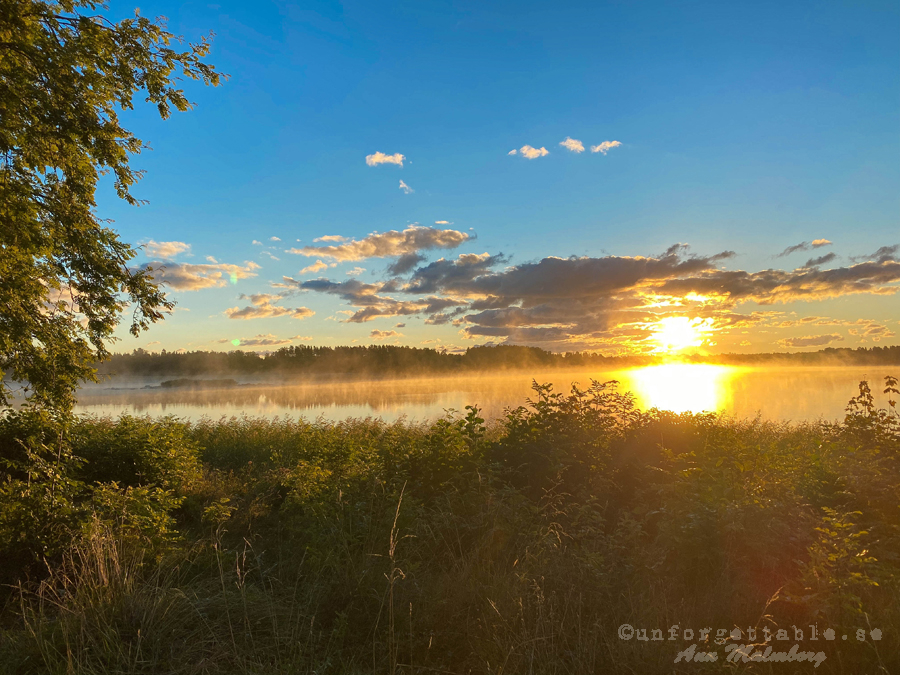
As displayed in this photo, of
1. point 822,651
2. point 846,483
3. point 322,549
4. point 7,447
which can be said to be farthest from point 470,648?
point 7,447

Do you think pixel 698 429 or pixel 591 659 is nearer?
pixel 591 659

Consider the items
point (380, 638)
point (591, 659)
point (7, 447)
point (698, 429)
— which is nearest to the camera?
point (591, 659)

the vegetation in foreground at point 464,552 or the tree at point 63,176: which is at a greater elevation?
the tree at point 63,176

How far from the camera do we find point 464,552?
5.93m

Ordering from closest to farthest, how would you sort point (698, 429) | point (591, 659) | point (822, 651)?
point (591, 659) → point (822, 651) → point (698, 429)

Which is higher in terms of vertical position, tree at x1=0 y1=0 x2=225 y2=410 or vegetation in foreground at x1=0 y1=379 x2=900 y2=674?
tree at x1=0 y1=0 x2=225 y2=410

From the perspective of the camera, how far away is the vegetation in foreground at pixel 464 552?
3.99 m

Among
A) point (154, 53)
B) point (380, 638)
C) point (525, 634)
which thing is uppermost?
point (154, 53)

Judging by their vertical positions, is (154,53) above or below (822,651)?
above

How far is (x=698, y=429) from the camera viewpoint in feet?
30.6

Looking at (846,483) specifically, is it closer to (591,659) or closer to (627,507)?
(627,507)

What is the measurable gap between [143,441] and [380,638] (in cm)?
656

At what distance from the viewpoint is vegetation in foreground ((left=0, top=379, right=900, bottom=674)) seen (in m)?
3.99

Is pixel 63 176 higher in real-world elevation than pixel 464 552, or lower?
higher
